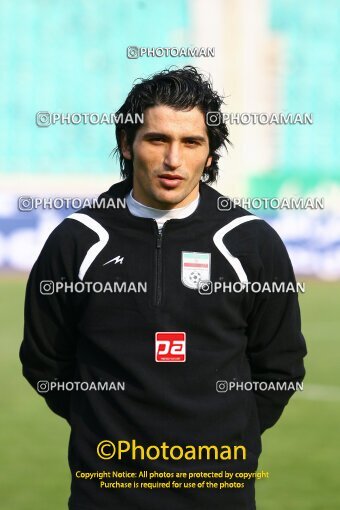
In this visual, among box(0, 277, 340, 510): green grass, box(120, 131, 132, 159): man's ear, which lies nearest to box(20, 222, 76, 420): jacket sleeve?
box(120, 131, 132, 159): man's ear

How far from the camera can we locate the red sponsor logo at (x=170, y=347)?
8.84ft

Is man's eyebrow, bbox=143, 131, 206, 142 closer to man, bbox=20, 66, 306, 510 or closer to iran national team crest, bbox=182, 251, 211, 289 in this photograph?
man, bbox=20, 66, 306, 510

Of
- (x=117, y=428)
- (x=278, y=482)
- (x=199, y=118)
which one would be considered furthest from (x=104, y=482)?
(x=278, y=482)

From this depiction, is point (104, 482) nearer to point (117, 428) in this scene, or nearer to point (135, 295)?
point (117, 428)

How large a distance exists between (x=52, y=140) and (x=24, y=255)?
525cm

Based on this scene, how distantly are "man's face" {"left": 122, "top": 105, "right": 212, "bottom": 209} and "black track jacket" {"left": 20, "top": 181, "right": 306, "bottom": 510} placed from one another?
7 centimetres

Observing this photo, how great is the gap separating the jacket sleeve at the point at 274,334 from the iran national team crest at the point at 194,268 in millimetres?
167

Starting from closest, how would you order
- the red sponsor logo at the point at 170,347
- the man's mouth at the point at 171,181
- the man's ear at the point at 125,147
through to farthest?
the red sponsor logo at the point at 170,347
the man's mouth at the point at 171,181
the man's ear at the point at 125,147

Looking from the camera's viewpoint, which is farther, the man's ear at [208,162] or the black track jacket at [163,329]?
the man's ear at [208,162]

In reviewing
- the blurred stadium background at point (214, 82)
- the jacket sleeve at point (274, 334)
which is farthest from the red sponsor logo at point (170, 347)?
the blurred stadium background at point (214, 82)

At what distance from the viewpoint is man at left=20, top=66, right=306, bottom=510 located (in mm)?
2713

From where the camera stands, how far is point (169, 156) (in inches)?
110

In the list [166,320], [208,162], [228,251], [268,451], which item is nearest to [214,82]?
[268,451]

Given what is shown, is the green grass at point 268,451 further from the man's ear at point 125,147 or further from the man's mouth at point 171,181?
the man's mouth at point 171,181
